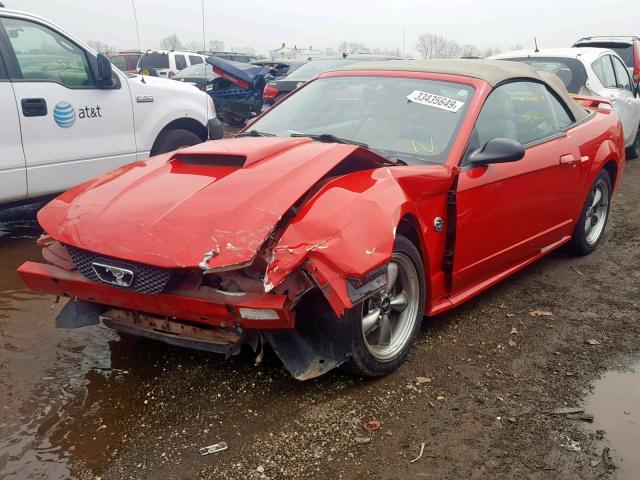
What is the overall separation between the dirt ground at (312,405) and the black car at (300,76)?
6.26 m

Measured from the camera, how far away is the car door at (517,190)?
3.47m

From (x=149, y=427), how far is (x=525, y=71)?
11.8 ft

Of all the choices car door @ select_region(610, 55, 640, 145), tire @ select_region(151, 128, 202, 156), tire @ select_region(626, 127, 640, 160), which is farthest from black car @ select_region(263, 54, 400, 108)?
tire @ select_region(626, 127, 640, 160)

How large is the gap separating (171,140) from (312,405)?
169 inches

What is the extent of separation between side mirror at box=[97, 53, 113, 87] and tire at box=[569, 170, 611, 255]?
4.46m

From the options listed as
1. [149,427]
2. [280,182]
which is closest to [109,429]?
[149,427]

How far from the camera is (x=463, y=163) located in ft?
11.2

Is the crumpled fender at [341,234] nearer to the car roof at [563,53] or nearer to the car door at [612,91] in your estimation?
the car roof at [563,53]

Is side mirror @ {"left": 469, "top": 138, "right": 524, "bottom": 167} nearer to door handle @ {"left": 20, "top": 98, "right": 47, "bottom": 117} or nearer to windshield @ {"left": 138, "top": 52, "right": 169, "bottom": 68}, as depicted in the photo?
door handle @ {"left": 20, "top": 98, "right": 47, "bottom": 117}

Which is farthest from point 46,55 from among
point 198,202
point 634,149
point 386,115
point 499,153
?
point 634,149

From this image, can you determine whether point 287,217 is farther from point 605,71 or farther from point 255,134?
point 605,71

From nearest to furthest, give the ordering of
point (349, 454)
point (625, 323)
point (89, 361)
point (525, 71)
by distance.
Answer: point (349, 454)
point (89, 361)
point (625, 323)
point (525, 71)

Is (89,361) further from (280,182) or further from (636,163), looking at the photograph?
(636,163)

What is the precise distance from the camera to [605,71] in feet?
28.3
